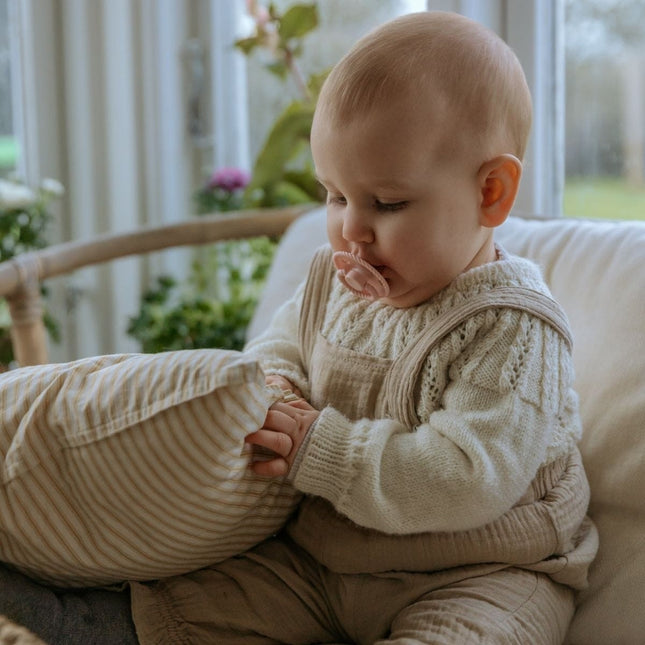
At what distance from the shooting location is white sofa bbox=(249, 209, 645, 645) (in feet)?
3.24

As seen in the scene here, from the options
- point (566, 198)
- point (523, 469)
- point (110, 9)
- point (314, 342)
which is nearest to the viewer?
point (523, 469)

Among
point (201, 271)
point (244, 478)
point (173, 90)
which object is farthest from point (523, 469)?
point (173, 90)

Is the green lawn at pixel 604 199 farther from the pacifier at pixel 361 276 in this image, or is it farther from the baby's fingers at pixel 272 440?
the baby's fingers at pixel 272 440

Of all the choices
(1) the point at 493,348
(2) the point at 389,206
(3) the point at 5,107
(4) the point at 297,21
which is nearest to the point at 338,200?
Answer: (2) the point at 389,206

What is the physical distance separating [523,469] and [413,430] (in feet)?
0.41

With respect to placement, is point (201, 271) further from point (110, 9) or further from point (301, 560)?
point (301, 560)

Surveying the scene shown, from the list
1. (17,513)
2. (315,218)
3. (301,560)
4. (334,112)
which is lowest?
(301,560)

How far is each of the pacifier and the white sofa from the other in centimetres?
30

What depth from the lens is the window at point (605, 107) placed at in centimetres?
157

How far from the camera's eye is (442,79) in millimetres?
888

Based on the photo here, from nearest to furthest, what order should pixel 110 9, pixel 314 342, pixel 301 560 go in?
pixel 301 560 → pixel 314 342 → pixel 110 9

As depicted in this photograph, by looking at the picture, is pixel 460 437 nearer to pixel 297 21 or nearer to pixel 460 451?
pixel 460 451

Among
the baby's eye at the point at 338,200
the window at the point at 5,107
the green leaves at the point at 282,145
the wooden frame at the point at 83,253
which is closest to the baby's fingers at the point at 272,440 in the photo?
the baby's eye at the point at 338,200

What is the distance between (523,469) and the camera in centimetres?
88
